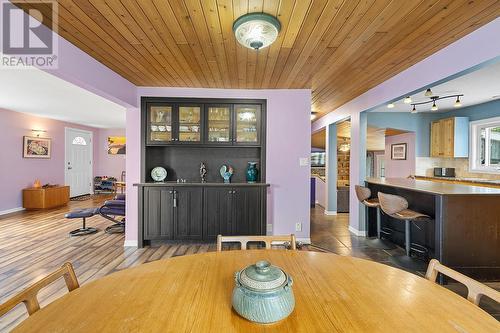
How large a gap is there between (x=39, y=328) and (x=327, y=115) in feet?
19.7

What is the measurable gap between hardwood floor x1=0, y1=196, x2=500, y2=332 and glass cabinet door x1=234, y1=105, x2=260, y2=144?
170 cm

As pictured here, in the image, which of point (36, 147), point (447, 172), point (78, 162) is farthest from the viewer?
point (78, 162)

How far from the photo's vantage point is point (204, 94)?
147 inches

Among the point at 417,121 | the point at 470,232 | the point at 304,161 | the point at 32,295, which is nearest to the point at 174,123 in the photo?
the point at 304,161

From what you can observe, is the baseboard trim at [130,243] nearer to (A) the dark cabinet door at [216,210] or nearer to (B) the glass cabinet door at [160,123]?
(A) the dark cabinet door at [216,210]

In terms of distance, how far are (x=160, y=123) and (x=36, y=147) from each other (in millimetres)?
4925

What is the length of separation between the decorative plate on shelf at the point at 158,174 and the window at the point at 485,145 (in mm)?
6216

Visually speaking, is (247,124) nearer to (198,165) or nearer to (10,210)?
(198,165)

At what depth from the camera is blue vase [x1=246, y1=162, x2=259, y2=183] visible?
12.4 feet

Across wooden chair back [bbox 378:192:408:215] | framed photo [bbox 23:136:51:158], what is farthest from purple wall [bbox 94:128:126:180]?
wooden chair back [bbox 378:192:408:215]

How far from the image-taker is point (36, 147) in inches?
248

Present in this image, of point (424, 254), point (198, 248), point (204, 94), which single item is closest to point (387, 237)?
point (424, 254)

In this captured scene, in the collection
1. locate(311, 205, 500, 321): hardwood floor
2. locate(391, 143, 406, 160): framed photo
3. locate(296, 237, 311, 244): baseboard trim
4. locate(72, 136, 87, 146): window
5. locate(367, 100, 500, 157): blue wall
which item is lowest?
locate(311, 205, 500, 321): hardwood floor

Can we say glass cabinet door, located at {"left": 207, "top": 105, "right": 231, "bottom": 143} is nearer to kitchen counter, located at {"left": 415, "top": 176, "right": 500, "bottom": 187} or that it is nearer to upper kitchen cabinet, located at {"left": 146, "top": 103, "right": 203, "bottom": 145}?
upper kitchen cabinet, located at {"left": 146, "top": 103, "right": 203, "bottom": 145}
